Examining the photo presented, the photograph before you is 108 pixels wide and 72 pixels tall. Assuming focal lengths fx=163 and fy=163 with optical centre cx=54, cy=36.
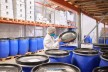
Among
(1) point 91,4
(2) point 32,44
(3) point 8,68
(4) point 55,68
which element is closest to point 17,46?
(2) point 32,44

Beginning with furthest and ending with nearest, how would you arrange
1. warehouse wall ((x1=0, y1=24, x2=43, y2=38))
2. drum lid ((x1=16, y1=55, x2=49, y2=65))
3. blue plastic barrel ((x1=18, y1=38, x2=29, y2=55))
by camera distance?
warehouse wall ((x1=0, y1=24, x2=43, y2=38)) → blue plastic barrel ((x1=18, y1=38, x2=29, y2=55)) → drum lid ((x1=16, y1=55, x2=49, y2=65))

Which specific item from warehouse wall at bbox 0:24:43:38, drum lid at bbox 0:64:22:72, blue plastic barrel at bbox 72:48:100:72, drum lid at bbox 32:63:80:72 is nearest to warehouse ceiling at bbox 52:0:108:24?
blue plastic barrel at bbox 72:48:100:72

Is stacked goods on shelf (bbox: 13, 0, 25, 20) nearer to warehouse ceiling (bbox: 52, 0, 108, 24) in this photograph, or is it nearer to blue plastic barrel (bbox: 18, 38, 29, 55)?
blue plastic barrel (bbox: 18, 38, 29, 55)

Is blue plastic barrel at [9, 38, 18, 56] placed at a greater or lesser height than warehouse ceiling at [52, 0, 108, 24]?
lesser

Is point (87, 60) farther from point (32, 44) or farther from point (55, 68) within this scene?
point (32, 44)

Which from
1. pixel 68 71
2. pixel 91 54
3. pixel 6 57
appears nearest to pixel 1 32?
pixel 6 57

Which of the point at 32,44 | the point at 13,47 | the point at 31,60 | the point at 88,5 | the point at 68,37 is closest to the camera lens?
the point at 31,60

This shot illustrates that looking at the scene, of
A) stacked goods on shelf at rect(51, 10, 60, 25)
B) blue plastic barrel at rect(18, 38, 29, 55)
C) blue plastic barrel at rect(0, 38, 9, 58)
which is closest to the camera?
blue plastic barrel at rect(0, 38, 9, 58)

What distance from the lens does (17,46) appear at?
6.82 m

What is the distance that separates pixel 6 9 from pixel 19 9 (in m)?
0.93

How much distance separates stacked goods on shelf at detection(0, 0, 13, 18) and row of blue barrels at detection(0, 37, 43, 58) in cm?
94

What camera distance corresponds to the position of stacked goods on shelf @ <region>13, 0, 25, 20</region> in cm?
673

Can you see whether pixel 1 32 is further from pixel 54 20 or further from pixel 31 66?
pixel 31 66

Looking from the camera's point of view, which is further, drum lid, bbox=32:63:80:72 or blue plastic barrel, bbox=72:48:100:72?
blue plastic barrel, bbox=72:48:100:72
